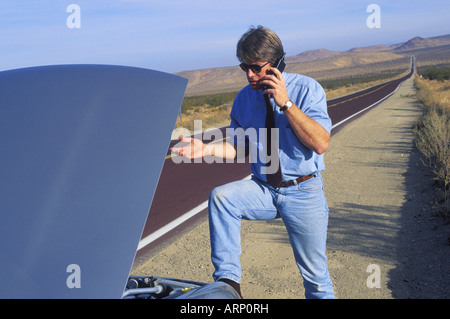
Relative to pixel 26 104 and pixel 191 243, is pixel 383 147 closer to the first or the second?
pixel 191 243

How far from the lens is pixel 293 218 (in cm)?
263

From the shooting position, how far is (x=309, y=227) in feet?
8.64

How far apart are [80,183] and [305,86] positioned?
164cm

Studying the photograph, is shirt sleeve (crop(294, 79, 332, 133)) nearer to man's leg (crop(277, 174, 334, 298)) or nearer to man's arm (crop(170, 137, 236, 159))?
man's leg (crop(277, 174, 334, 298))

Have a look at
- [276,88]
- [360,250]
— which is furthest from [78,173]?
[360,250]

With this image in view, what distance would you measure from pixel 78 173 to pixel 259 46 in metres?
1.41

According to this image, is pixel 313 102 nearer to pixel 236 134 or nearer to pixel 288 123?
pixel 288 123

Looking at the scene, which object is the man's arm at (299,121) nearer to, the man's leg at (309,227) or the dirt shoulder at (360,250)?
the man's leg at (309,227)

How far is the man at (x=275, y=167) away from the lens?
2334 mm

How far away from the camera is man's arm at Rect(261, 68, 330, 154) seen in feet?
7.23

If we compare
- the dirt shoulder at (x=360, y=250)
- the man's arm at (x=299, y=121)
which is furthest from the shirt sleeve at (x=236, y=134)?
the dirt shoulder at (x=360, y=250)
